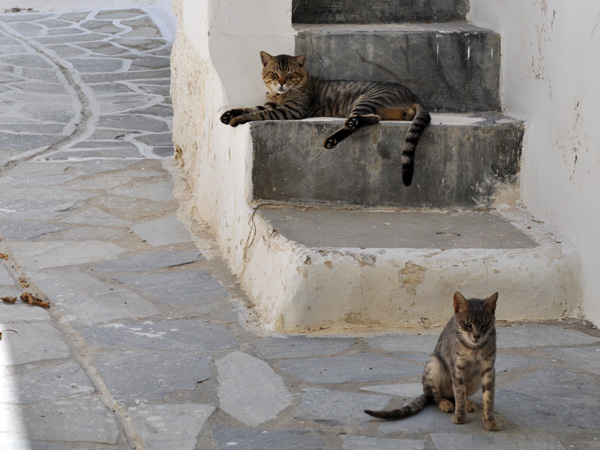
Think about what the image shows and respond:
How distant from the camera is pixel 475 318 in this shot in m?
3.06

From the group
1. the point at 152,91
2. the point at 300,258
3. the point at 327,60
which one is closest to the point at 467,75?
the point at 327,60

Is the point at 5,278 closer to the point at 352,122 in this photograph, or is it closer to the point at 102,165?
the point at 352,122

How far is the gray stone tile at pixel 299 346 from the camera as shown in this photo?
12.5 feet

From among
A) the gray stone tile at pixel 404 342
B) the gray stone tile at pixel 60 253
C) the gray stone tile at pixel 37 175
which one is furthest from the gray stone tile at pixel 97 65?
the gray stone tile at pixel 404 342

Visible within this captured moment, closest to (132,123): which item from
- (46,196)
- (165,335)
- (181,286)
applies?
(46,196)

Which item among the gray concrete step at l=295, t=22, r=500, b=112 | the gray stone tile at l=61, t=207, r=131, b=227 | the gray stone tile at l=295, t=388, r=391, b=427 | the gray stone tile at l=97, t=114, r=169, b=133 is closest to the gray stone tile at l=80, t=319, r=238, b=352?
the gray stone tile at l=295, t=388, r=391, b=427

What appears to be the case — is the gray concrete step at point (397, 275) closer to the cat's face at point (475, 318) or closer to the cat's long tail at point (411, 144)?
the cat's long tail at point (411, 144)

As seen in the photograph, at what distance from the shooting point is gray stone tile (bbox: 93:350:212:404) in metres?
3.40

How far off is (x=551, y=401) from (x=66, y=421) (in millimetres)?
1831

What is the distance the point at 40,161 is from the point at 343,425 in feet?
14.7

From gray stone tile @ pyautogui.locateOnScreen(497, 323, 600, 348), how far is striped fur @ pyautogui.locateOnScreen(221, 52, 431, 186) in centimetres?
107

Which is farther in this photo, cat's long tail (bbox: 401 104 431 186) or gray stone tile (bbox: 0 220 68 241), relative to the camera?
gray stone tile (bbox: 0 220 68 241)

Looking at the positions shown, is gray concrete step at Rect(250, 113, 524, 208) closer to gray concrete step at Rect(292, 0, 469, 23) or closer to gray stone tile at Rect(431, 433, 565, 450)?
gray concrete step at Rect(292, 0, 469, 23)

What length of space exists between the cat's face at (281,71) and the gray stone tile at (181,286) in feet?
3.79
